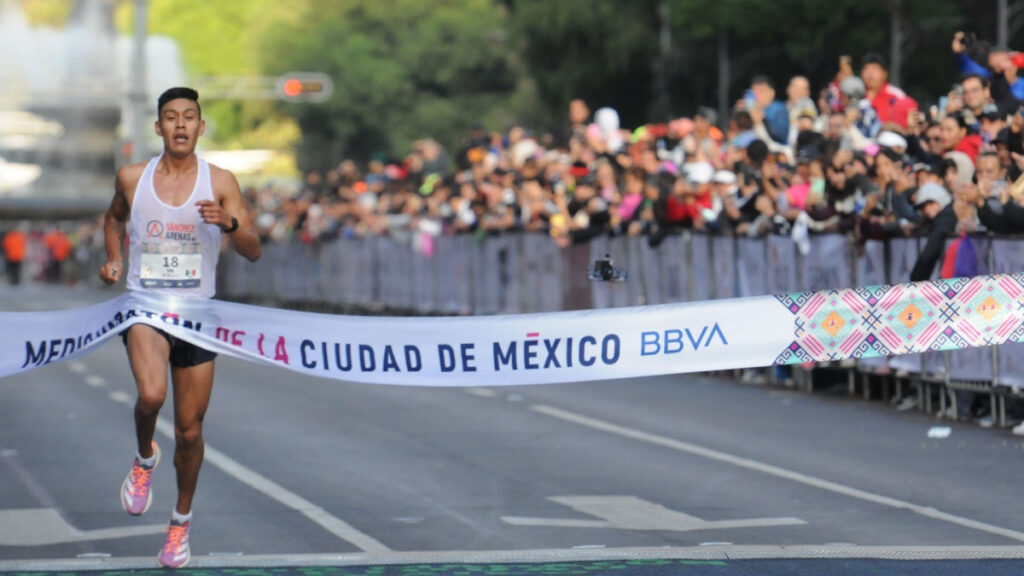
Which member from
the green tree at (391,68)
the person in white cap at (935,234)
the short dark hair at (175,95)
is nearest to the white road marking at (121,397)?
the person in white cap at (935,234)

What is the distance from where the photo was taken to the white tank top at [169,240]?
32.0 ft

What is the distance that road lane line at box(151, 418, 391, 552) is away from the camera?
10.9m

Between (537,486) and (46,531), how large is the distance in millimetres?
3122

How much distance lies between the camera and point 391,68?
278ft

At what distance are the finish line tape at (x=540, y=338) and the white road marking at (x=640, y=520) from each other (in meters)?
1.34

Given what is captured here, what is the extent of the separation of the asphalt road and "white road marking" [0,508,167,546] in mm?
19

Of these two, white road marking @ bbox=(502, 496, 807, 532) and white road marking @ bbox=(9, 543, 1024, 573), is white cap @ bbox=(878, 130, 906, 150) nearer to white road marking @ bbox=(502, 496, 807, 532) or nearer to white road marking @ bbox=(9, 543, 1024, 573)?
white road marking @ bbox=(502, 496, 807, 532)

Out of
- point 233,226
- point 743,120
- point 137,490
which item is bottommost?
point 137,490

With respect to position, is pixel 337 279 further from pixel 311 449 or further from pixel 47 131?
pixel 47 131

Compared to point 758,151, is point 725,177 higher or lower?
lower

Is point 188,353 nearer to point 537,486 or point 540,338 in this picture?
point 540,338

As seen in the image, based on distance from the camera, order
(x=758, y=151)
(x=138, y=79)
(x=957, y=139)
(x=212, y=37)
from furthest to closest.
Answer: (x=212, y=37)
(x=138, y=79)
(x=758, y=151)
(x=957, y=139)

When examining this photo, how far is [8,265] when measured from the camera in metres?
76.0

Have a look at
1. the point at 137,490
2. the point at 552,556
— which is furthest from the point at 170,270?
the point at 552,556
